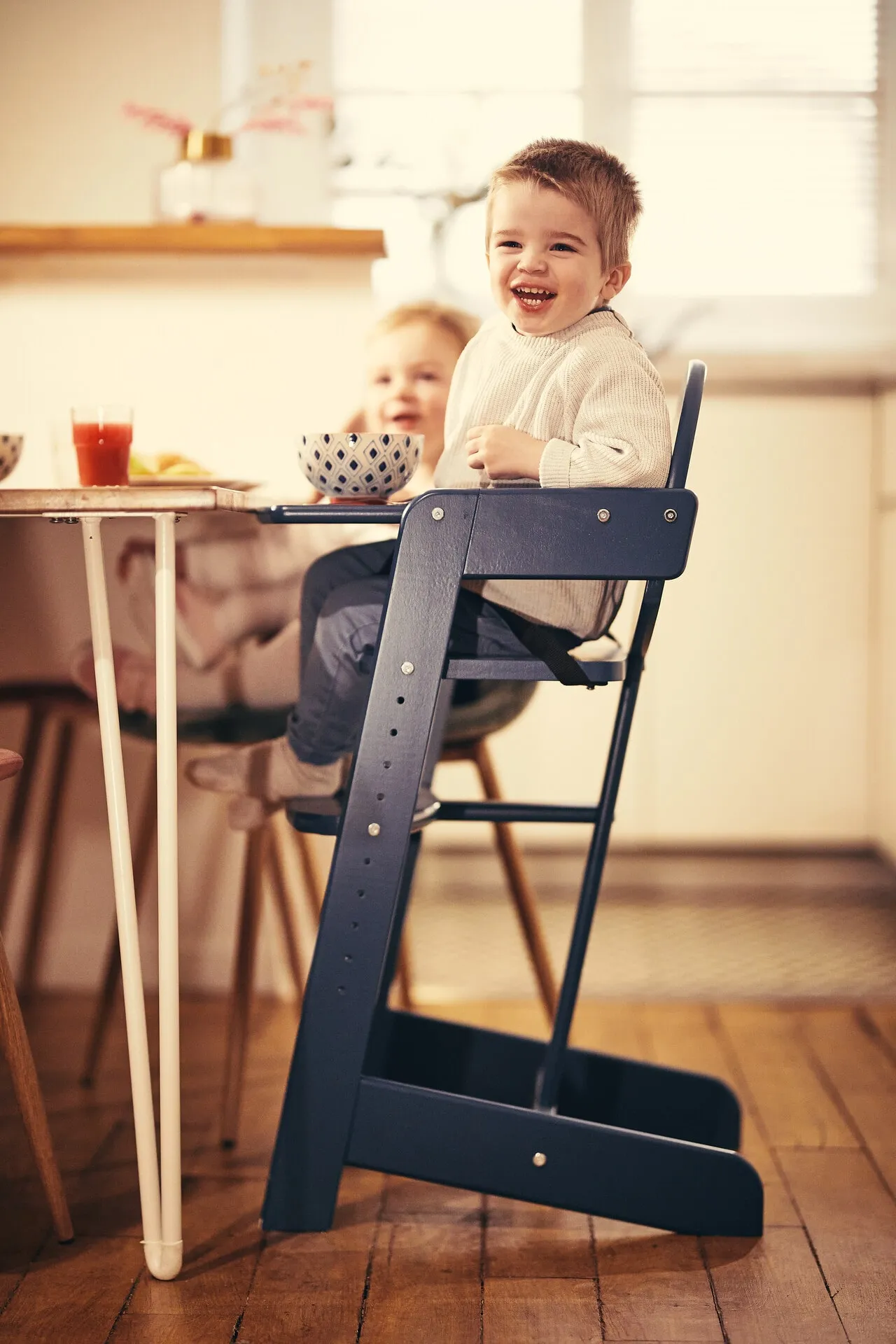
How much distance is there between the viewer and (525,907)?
193 centimetres

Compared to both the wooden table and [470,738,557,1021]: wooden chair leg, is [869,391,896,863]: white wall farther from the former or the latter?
the wooden table

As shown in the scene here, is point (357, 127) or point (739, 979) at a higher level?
point (357, 127)

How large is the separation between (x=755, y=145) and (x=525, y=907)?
1922 millimetres

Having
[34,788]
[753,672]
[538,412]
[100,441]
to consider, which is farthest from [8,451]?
[753,672]

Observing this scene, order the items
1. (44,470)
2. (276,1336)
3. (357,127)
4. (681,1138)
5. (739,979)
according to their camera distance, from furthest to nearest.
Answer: (357,127) → (739,979) → (44,470) → (681,1138) → (276,1336)

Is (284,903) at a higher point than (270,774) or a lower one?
lower

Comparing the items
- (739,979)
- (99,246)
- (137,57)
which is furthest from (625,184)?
(137,57)

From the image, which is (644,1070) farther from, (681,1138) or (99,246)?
(99,246)

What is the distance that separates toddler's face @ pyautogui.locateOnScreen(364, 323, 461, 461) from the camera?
6.55ft

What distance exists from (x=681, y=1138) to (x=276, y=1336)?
573 mm

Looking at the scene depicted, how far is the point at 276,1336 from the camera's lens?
124 cm

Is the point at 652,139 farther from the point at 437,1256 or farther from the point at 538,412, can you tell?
the point at 437,1256

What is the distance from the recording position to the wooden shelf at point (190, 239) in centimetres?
212

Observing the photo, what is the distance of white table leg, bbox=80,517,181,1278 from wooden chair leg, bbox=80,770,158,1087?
1.77 ft
